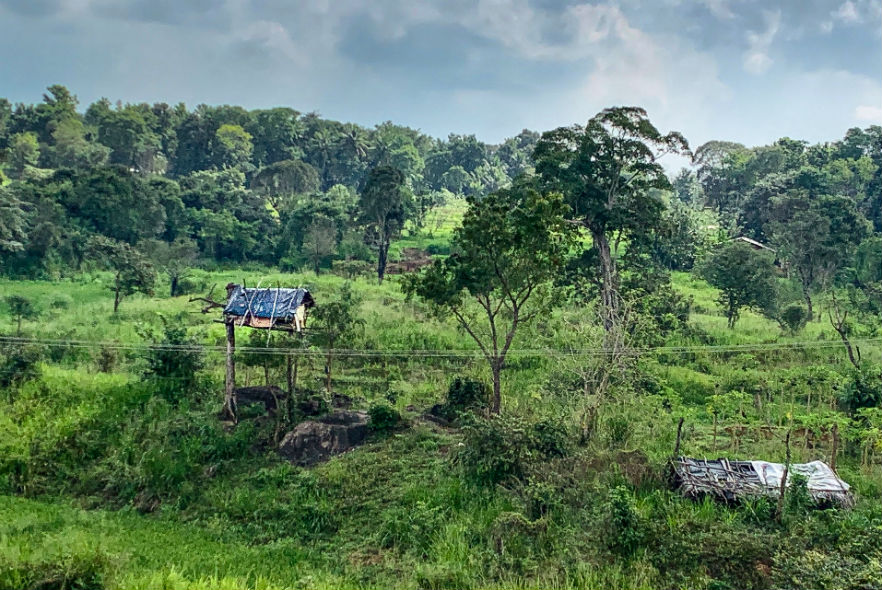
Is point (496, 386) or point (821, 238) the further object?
point (821, 238)

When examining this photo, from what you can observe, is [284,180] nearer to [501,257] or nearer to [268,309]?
[268,309]

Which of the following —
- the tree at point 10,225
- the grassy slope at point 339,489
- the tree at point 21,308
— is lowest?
the grassy slope at point 339,489

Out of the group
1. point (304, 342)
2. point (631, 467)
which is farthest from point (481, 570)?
point (304, 342)

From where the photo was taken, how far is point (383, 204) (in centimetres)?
3506

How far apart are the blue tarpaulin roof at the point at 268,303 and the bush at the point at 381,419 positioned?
3.05 meters

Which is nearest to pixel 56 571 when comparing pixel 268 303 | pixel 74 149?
pixel 268 303

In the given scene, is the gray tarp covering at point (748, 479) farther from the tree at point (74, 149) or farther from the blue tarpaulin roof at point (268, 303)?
the tree at point (74, 149)

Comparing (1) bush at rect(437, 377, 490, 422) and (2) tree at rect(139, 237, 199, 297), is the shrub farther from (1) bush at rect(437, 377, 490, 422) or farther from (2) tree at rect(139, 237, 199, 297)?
(2) tree at rect(139, 237, 199, 297)

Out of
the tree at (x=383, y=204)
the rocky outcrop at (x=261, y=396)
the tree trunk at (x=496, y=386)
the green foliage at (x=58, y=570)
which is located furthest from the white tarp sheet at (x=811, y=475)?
the tree at (x=383, y=204)

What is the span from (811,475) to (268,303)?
40.5ft

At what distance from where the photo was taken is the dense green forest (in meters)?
9.88

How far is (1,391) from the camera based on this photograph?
15.4m

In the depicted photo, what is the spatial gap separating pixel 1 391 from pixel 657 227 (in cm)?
1992

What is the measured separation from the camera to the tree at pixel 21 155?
4881 centimetres
